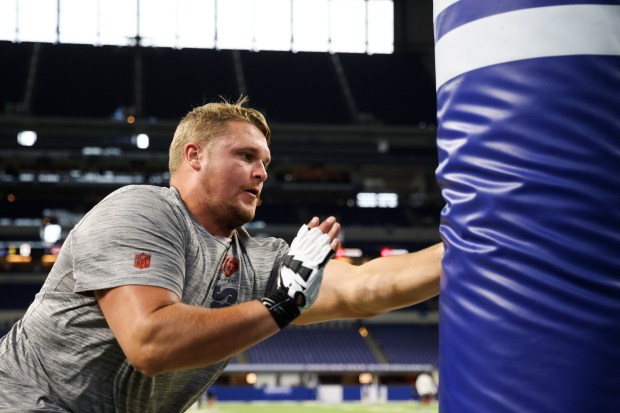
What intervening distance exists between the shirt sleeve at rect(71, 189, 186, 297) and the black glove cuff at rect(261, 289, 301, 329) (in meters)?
0.34

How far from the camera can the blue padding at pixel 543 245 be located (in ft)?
6.97

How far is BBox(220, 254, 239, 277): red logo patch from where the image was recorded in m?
3.53

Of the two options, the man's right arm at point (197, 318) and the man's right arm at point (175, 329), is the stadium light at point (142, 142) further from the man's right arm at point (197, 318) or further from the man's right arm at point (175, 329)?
the man's right arm at point (175, 329)

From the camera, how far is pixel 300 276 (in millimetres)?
3004

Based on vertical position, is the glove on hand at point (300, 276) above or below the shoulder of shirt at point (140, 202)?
below

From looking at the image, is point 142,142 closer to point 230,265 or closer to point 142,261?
point 230,265

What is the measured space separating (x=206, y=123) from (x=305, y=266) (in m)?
0.82

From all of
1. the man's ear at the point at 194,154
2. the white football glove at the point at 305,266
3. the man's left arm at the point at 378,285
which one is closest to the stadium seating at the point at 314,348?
the man's left arm at the point at 378,285

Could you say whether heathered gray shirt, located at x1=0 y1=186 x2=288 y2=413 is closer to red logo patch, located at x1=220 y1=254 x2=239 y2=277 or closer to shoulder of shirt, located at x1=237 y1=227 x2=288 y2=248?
red logo patch, located at x1=220 y1=254 x2=239 y2=277

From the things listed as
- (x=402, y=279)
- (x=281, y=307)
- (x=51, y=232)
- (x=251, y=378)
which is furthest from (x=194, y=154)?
(x=51, y=232)

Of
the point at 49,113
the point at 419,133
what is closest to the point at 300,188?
the point at 419,133

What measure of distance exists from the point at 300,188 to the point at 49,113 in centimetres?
1187

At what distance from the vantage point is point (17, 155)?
1510 inches

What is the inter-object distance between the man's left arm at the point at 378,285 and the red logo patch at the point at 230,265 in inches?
13.8
